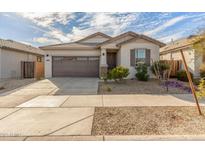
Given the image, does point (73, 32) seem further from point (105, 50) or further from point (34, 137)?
point (34, 137)

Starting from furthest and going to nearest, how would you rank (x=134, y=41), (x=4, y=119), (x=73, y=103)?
(x=134, y=41) < (x=73, y=103) < (x=4, y=119)

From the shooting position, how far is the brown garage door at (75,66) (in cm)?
2069

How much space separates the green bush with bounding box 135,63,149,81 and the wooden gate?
1316 cm

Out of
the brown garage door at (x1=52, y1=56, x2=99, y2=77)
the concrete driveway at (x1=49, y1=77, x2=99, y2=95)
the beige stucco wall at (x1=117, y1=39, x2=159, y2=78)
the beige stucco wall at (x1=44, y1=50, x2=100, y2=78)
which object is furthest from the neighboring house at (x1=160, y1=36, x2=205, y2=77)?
the brown garage door at (x1=52, y1=56, x2=99, y2=77)

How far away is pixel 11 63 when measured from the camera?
1995 cm

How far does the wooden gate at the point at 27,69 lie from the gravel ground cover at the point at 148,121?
58.2ft

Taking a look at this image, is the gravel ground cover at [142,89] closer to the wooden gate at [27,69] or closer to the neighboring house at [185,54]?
the neighboring house at [185,54]

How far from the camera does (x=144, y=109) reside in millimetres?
6793

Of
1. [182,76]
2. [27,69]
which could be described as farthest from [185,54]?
[27,69]

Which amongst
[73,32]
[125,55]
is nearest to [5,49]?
[73,32]

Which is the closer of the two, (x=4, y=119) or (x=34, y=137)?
(x=34, y=137)

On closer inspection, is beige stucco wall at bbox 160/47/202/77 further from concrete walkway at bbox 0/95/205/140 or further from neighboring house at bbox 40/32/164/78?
concrete walkway at bbox 0/95/205/140
